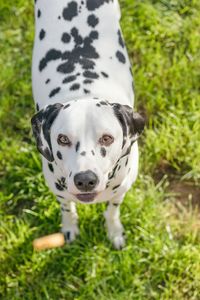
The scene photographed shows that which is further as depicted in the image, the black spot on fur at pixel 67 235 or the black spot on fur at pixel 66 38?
the black spot on fur at pixel 67 235

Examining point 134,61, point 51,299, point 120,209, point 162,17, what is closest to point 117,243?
point 120,209

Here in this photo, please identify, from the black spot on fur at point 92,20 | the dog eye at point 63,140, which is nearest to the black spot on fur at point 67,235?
the dog eye at point 63,140

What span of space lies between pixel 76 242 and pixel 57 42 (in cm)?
140

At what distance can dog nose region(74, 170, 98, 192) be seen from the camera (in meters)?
2.97

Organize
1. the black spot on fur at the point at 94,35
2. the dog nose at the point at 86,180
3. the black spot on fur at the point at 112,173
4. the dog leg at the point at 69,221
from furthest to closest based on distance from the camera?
1. the dog leg at the point at 69,221
2. the black spot on fur at the point at 94,35
3. the black spot on fur at the point at 112,173
4. the dog nose at the point at 86,180

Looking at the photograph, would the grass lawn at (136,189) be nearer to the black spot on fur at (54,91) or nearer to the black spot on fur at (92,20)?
the black spot on fur at (54,91)

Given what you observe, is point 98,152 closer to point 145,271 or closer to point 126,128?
point 126,128

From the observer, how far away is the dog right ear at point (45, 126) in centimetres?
316

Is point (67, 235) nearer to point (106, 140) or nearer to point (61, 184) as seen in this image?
point (61, 184)

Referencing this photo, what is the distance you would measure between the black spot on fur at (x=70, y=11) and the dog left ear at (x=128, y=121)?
2.87ft

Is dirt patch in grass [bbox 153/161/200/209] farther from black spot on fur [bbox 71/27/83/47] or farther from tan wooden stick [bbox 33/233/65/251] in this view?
black spot on fur [bbox 71/27/83/47]

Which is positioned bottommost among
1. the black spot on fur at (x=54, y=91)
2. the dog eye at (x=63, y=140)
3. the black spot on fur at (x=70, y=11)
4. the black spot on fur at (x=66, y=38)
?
the black spot on fur at (x=54, y=91)

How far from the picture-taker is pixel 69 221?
416 cm

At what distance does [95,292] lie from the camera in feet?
13.3
